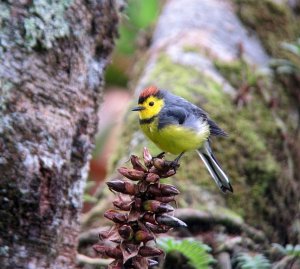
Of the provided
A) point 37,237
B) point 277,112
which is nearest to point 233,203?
point 277,112

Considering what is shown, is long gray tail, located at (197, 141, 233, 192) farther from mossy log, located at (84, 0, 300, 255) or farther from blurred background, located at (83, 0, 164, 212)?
blurred background, located at (83, 0, 164, 212)

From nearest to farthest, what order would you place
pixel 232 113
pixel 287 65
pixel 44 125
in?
pixel 44 125 → pixel 232 113 → pixel 287 65

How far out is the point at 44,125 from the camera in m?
1.71

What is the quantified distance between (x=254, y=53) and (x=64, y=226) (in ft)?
7.51

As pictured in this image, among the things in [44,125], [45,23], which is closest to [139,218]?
[44,125]

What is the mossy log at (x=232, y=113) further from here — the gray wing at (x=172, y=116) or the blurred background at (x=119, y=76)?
the blurred background at (x=119, y=76)

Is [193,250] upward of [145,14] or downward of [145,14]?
downward

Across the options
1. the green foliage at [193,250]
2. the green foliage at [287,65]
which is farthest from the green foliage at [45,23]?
the green foliage at [287,65]

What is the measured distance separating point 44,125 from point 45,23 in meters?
0.31

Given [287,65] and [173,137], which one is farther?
[287,65]

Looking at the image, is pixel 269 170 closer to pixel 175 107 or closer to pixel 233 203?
pixel 233 203

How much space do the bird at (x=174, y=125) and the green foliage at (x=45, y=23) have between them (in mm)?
543

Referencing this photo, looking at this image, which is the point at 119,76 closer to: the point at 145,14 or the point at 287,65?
the point at 145,14

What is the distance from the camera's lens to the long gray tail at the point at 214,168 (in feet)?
7.44
